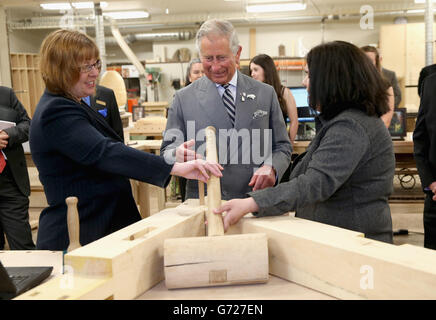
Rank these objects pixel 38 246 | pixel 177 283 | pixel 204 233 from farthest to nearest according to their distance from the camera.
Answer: pixel 38 246 < pixel 204 233 < pixel 177 283

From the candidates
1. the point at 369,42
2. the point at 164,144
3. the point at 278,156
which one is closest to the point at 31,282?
the point at 164,144

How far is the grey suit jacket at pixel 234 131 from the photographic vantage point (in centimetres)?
207

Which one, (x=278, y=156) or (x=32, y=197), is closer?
(x=278, y=156)

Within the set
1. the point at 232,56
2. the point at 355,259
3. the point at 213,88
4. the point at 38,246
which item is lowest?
the point at 38,246

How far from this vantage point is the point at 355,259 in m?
1.08

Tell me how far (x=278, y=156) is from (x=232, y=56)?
1.70 feet

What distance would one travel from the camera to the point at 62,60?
158 cm

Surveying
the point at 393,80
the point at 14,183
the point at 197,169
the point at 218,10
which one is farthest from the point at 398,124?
the point at 218,10

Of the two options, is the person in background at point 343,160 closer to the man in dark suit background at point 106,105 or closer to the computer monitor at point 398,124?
the man in dark suit background at point 106,105

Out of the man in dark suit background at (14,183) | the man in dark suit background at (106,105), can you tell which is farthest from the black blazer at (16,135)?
the man in dark suit background at (106,105)

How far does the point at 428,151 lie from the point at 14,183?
119 inches

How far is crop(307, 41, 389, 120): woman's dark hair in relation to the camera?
1.47 metres
